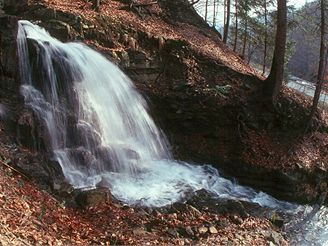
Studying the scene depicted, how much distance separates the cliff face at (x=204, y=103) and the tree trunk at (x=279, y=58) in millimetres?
414

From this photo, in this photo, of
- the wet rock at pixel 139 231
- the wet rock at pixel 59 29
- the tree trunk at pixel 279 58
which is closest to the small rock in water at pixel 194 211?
the wet rock at pixel 139 231

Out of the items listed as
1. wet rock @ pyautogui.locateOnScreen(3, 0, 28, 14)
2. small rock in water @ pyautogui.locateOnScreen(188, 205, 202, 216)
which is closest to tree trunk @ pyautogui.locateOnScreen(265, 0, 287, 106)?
small rock in water @ pyautogui.locateOnScreen(188, 205, 202, 216)

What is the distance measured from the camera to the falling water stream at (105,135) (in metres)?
10.2

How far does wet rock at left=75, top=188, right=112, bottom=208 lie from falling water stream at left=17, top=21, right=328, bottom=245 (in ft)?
1.95

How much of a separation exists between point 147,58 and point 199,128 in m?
3.07

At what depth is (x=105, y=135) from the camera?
38.6ft

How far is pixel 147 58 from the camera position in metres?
14.0

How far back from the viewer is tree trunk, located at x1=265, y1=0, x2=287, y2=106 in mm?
13844

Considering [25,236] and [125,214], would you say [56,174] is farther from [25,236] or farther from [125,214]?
[25,236]

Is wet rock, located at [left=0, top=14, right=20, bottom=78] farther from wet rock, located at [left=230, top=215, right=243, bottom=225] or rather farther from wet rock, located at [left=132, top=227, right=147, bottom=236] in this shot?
wet rock, located at [left=230, top=215, right=243, bottom=225]

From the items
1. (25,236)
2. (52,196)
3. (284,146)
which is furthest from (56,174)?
(284,146)

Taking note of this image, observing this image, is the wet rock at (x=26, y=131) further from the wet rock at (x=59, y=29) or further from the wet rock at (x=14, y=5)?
the wet rock at (x=14, y=5)

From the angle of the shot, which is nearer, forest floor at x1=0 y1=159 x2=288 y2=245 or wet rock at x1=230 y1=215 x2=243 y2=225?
Result: forest floor at x1=0 y1=159 x2=288 y2=245

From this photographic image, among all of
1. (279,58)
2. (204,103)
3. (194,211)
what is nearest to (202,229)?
(194,211)
